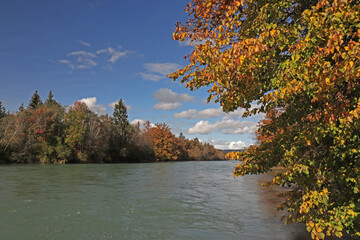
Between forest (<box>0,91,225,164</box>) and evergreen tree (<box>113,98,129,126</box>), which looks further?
evergreen tree (<box>113,98,129,126</box>)

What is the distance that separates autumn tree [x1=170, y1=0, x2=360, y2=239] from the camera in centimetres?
370

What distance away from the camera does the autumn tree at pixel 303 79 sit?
12.1 feet

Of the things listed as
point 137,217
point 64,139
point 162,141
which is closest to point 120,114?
point 162,141

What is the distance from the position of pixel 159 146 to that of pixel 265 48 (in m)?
92.2

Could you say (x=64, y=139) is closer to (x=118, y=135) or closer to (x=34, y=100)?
(x=118, y=135)

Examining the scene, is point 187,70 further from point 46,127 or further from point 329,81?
point 46,127

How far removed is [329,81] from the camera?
3510 millimetres

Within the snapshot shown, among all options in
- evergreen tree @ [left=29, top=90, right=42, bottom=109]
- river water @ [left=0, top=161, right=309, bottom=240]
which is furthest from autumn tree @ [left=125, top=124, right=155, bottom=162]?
river water @ [left=0, top=161, right=309, bottom=240]

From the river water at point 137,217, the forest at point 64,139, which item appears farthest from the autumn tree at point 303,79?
the forest at point 64,139

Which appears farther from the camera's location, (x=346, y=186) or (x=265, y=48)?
(x=346, y=186)

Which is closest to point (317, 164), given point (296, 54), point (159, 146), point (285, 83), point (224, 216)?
point (285, 83)

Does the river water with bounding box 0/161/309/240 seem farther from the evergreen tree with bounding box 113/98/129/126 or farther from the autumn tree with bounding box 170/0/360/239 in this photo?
the evergreen tree with bounding box 113/98/129/126

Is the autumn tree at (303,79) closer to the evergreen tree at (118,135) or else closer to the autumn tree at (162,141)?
the evergreen tree at (118,135)

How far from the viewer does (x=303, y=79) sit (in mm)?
3865
